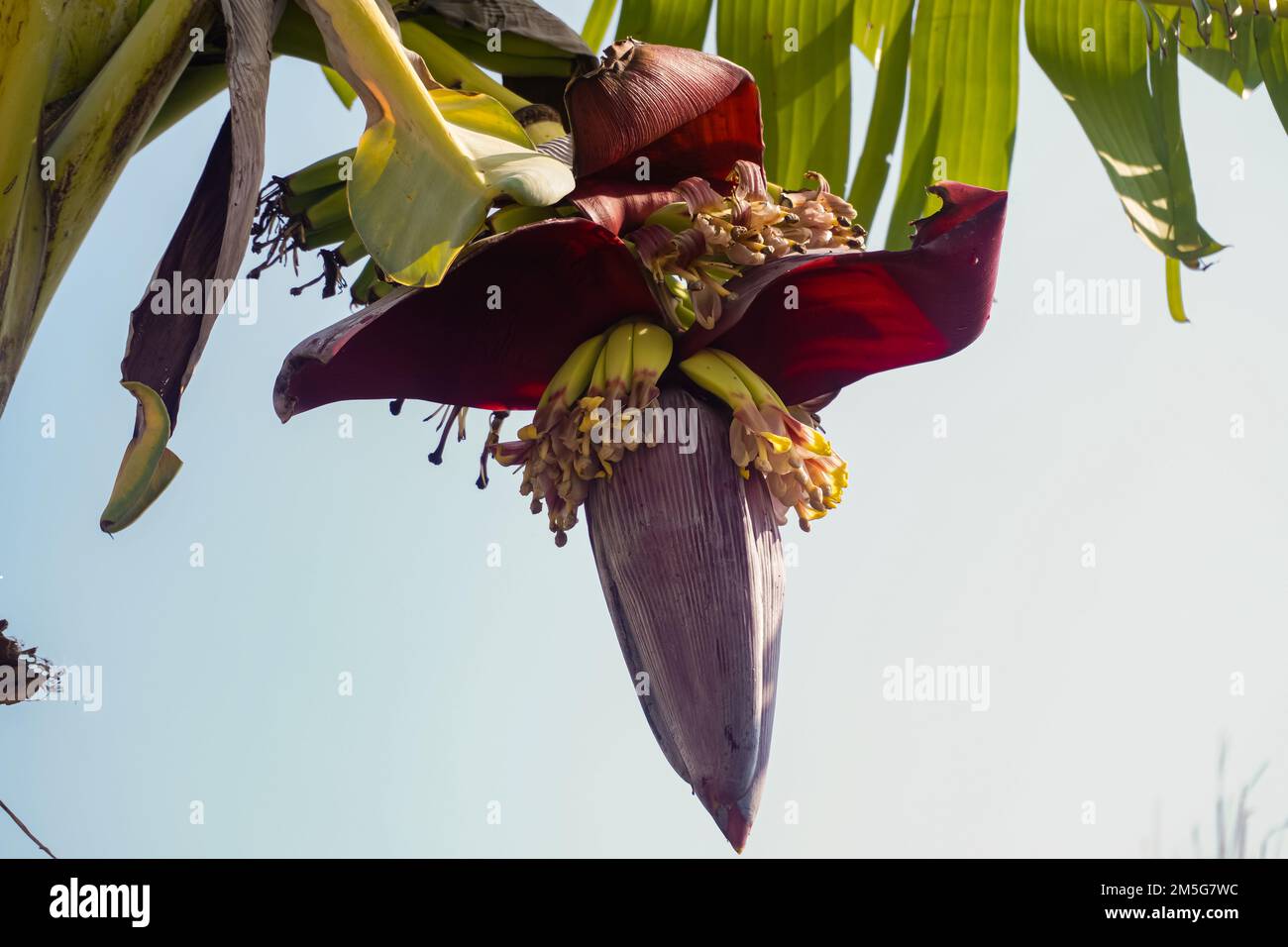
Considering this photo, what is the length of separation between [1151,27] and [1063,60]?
5.2 inches

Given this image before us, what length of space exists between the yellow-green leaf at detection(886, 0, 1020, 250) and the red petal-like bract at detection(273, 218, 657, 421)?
54 cm

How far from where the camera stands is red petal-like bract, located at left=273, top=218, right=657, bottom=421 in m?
0.49

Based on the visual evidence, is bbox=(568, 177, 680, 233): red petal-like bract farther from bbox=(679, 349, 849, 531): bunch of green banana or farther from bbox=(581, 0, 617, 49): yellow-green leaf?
bbox=(581, 0, 617, 49): yellow-green leaf

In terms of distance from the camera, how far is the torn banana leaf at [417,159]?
17.1 inches

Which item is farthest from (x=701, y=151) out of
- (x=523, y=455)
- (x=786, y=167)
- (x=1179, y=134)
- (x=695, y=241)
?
(x=1179, y=134)

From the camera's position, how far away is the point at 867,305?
57 cm

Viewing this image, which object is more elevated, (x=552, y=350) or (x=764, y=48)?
(x=764, y=48)

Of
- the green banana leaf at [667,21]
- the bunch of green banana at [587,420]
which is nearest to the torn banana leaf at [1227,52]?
the green banana leaf at [667,21]

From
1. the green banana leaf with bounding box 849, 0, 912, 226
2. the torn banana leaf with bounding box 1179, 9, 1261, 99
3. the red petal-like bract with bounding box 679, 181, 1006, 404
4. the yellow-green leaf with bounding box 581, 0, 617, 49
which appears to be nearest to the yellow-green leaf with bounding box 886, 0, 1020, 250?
the green banana leaf with bounding box 849, 0, 912, 226

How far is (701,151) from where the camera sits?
570mm

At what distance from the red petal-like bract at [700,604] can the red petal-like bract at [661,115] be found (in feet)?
0.43

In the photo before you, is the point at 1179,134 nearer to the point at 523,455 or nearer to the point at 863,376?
the point at 863,376

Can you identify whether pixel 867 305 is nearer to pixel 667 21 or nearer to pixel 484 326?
pixel 484 326

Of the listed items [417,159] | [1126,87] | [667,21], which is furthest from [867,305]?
[1126,87]
